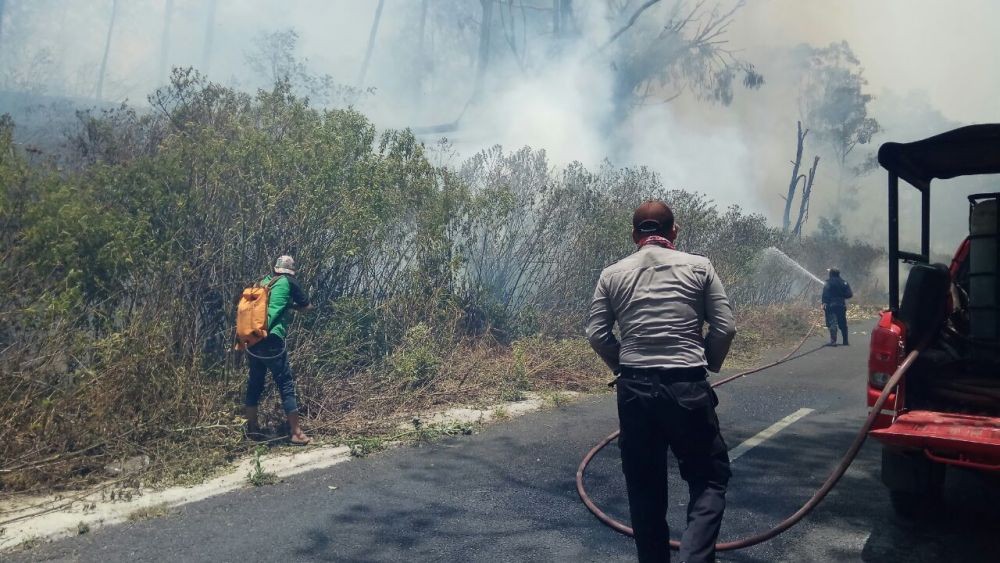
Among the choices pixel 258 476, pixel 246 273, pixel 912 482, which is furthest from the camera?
pixel 246 273

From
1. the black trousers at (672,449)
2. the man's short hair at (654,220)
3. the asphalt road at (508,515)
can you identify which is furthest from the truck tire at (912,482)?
the man's short hair at (654,220)

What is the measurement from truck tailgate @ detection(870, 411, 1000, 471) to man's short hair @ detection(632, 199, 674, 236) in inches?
72.7

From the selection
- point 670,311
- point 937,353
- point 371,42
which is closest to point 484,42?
point 371,42

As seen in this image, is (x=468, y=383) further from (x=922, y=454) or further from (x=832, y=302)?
(x=832, y=302)

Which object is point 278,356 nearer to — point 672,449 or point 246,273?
point 246,273

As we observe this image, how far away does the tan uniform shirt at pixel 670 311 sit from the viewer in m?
3.21

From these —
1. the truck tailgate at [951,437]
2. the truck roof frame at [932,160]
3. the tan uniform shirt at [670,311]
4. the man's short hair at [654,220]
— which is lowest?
the truck tailgate at [951,437]

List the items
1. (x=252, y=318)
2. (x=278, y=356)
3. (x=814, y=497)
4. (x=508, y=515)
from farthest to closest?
(x=278, y=356) → (x=252, y=318) → (x=508, y=515) → (x=814, y=497)

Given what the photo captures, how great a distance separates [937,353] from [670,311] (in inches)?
99.6

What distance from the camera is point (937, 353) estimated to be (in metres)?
4.68

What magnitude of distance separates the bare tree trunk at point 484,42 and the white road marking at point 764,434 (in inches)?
762

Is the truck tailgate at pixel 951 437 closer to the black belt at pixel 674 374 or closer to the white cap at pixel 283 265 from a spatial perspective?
the black belt at pixel 674 374

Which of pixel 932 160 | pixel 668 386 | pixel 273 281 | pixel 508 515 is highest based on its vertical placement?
pixel 932 160

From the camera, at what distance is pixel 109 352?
217 inches
